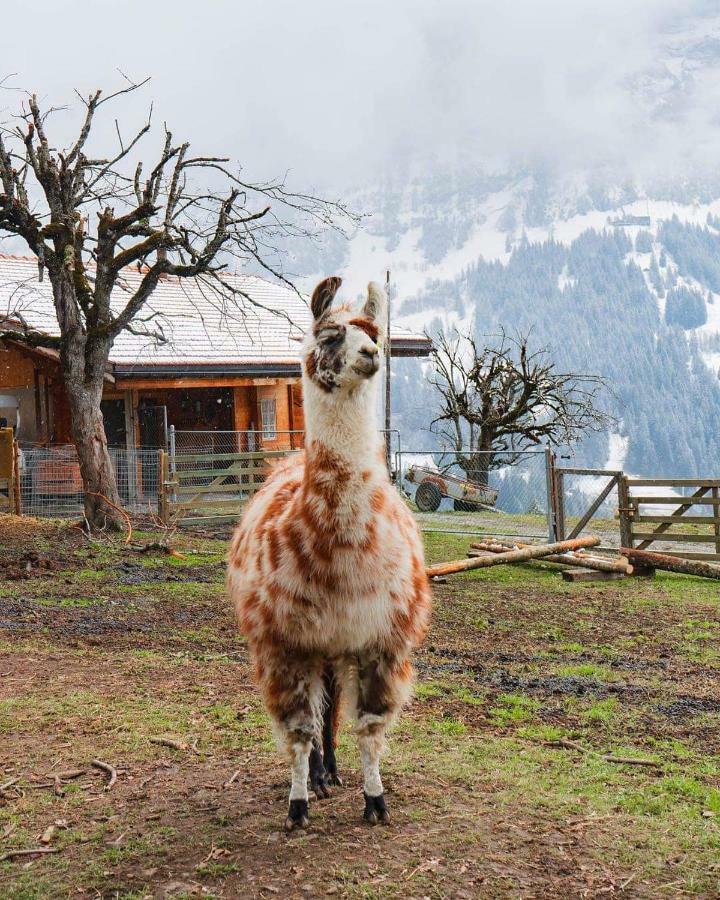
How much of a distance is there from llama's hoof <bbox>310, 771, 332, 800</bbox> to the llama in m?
0.28

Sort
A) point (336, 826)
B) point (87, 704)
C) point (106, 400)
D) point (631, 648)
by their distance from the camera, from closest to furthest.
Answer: point (336, 826)
point (87, 704)
point (631, 648)
point (106, 400)

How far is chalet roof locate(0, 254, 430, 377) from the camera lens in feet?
69.0

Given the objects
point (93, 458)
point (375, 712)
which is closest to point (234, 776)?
point (375, 712)

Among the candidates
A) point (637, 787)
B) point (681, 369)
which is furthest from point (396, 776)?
point (681, 369)

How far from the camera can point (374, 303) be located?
4121 millimetres

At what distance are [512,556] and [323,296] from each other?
919 cm

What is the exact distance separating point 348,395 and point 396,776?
7.00ft

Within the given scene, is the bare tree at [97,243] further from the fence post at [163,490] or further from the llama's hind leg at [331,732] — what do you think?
the llama's hind leg at [331,732]

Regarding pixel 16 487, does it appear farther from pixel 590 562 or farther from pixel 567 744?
pixel 567 744

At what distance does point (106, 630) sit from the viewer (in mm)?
8977

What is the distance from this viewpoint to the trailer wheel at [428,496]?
24156 millimetres

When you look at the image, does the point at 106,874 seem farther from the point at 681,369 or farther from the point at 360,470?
the point at 681,369

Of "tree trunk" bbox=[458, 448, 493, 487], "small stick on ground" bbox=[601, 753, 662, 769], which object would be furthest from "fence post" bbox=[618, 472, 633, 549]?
"tree trunk" bbox=[458, 448, 493, 487]

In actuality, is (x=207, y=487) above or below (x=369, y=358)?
below
